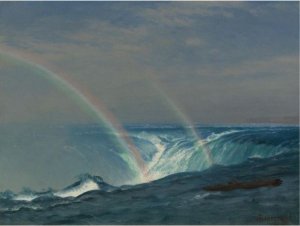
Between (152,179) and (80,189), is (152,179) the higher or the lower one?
the higher one

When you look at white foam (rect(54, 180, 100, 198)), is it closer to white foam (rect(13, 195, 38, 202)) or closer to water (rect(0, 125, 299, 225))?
water (rect(0, 125, 299, 225))

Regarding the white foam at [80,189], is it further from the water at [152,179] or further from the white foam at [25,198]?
the white foam at [25,198]

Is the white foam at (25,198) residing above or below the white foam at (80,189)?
below

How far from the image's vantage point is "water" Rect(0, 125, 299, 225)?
14.1 ft

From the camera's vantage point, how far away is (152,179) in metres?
4.43

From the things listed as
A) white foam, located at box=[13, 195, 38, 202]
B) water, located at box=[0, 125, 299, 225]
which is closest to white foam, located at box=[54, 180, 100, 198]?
water, located at box=[0, 125, 299, 225]

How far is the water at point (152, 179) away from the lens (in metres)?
4.30

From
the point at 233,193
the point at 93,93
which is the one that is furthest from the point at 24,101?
the point at 233,193

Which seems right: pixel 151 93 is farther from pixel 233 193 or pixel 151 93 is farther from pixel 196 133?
pixel 233 193

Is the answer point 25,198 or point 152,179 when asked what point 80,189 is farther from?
point 152,179

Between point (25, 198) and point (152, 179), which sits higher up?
point (152, 179)

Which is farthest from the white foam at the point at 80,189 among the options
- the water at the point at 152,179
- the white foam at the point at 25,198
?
the white foam at the point at 25,198

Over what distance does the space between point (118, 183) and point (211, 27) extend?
5.63 feet

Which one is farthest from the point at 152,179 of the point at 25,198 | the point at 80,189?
the point at 25,198
